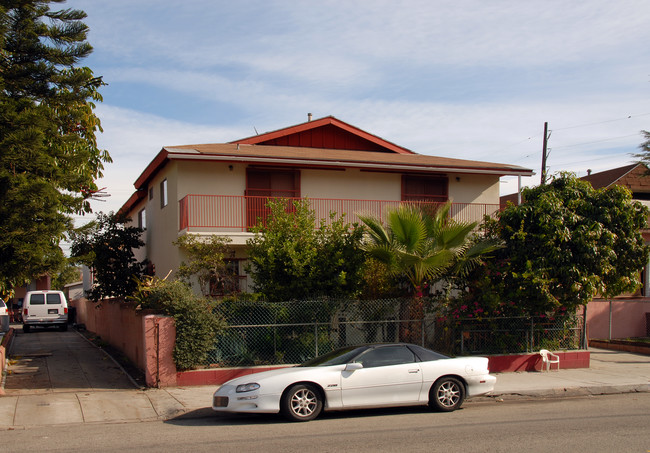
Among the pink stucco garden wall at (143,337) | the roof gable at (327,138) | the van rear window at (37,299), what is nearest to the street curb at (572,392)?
the pink stucco garden wall at (143,337)

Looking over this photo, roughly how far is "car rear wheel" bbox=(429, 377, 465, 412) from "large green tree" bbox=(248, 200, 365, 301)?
14.1 feet

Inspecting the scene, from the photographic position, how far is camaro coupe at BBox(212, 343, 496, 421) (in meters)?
9.39

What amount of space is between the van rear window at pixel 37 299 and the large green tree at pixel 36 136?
12.6 m

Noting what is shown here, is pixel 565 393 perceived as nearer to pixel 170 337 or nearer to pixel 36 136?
pixel 170 337

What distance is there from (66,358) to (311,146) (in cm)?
1038

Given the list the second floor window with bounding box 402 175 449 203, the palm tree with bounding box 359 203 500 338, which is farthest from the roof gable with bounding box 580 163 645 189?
the palm tree with bounding box 359 203 500 338

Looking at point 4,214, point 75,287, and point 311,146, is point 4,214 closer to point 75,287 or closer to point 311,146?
point 311,146

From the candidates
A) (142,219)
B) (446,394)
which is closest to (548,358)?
(446,394)

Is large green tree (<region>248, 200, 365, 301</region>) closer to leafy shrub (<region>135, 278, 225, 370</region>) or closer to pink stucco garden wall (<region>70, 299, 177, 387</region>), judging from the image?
leafy shrub (<region>135, 278, 225, 370</region>)

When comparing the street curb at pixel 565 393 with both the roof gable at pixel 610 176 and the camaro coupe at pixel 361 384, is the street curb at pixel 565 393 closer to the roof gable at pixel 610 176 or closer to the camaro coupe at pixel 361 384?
the camaro coupe at pixel 361 384

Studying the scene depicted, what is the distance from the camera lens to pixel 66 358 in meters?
17.3

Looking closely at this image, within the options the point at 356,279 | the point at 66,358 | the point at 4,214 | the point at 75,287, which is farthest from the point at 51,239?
the point at 75,287

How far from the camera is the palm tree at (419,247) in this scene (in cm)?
1410

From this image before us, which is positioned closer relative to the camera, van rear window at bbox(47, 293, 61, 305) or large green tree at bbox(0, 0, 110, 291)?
large green tree at bbox(0, 0, 110, 291)
